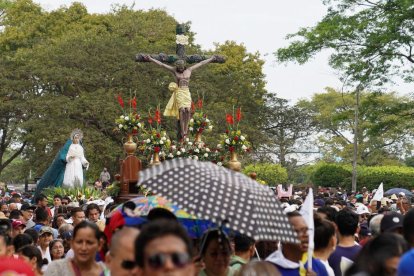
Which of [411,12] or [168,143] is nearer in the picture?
[168,143]

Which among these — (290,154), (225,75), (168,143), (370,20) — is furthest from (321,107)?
(168,143)

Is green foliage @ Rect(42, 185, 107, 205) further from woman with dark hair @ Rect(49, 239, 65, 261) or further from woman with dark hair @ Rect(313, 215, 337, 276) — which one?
woman with dark hair @ Rect(313, 215, 337, 276)

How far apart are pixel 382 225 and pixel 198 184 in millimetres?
2609

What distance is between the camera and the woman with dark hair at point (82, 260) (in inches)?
267

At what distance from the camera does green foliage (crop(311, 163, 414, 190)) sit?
48.7 m

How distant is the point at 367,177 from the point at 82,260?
4447 cm

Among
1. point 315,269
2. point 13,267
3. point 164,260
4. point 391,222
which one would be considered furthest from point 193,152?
point 164,260

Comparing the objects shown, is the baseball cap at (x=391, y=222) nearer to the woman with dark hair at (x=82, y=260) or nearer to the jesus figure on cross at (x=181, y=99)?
the woman with dark hair at (x=82, y=260)

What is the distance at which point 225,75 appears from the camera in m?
54.2

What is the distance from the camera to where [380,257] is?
5.20 meters

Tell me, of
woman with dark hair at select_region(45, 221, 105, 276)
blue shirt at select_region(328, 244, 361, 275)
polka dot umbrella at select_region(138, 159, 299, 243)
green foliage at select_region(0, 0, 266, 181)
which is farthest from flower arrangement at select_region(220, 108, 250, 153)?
green foliage at select_region(0, 0, 266, 181)

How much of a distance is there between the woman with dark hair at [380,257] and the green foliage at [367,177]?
139ft

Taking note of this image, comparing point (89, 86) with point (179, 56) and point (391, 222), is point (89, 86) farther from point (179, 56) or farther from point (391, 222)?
point (391, 222)

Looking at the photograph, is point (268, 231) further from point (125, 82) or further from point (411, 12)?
point (125, 82)
